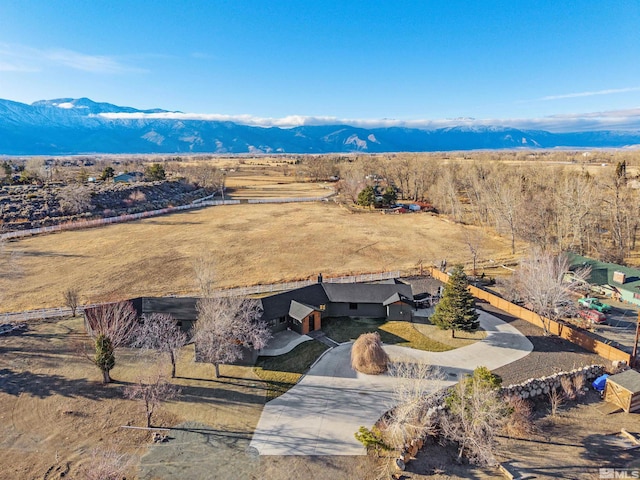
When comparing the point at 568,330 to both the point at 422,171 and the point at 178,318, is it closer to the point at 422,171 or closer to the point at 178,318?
the point at 178,318

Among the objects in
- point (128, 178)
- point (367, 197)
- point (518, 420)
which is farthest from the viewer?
point (128, 178)

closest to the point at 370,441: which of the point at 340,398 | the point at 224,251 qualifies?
the point at 340,398

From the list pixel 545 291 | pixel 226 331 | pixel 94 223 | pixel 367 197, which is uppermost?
pixel 367 197

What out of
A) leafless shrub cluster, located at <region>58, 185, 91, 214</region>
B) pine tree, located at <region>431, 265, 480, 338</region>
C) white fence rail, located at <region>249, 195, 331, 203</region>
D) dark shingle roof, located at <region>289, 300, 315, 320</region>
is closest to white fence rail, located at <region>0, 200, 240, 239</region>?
leafless shrub cluster, located at <region>58, 185, 91, 214</region>

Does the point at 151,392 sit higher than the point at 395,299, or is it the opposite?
the point at 395,299

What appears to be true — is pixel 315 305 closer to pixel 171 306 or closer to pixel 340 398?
pixel 340 398

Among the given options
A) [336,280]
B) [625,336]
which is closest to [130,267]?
[336,280]

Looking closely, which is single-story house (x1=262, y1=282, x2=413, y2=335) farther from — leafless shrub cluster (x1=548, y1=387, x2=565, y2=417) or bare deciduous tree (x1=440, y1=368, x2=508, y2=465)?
bare deciduous tree (x1=440, y1=368, x2=508, y2=465)

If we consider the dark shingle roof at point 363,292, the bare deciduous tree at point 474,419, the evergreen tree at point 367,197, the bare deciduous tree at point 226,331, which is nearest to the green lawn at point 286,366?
the bare deciduous tree at point 226,331
